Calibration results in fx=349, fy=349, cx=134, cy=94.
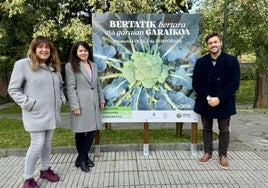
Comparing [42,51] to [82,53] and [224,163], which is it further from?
[224,163]

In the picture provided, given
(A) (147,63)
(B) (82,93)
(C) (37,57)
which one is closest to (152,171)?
(B) (82,93)

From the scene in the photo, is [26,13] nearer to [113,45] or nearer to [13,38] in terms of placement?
[13,38]

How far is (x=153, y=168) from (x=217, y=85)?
56.3 inches

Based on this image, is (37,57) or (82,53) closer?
(37,57)

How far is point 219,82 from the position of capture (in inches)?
185

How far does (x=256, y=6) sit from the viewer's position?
10.5 m

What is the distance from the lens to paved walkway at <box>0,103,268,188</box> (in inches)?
168

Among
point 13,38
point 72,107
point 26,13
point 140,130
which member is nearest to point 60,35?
point 26,13

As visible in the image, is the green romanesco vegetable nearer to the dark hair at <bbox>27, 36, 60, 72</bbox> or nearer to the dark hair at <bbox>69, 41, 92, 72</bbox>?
the dark hair at <bbox>69, 41, 92, 72</bbox>

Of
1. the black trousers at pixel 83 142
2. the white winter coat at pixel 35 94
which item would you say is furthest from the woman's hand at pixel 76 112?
the white winter coat at pixel 35 94

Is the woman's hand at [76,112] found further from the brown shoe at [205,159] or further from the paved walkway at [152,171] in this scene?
the brown shoe at [205,159]

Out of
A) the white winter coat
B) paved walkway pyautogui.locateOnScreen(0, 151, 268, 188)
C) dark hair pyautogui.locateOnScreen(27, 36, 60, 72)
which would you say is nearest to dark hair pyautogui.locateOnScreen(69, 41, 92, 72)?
dark hair pyautogui.locateOnScreen(27, 36, 60, 72)

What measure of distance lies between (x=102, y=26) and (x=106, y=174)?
210cm

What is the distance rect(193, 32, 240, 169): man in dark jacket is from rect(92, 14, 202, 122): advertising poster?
1.15ft
